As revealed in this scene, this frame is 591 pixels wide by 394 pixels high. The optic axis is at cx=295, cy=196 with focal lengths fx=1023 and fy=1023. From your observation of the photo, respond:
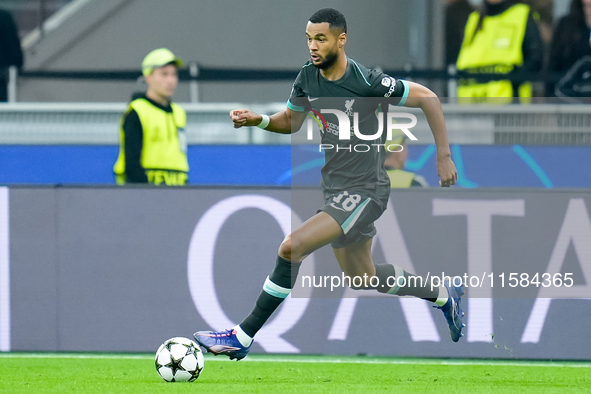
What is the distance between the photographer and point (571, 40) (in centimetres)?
853

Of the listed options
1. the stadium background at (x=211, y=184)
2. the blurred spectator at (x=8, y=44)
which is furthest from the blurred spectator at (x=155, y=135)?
the blurred spectator at (x=8, y=44)

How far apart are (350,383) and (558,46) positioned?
4310 mm

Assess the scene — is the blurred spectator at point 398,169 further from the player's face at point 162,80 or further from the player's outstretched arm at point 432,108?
the player's outstretched arm at point 432,108

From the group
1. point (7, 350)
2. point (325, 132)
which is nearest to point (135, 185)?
point (7, 350)

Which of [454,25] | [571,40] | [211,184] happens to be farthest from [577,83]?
[211,184]

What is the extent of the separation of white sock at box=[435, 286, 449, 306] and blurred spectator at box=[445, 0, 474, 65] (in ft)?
14.0

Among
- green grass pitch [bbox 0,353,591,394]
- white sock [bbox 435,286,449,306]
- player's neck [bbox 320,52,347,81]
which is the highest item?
player's neck [bbox 320,52,347,81]

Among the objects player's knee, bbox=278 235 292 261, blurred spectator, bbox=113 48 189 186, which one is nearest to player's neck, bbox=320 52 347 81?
player's knee, bbox=278 235 292 261

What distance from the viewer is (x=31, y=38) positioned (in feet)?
35.1

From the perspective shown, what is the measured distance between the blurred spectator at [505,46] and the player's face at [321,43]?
323 centimetres

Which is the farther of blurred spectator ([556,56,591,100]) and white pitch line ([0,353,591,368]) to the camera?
blurred spectator ([556,56,591,100])

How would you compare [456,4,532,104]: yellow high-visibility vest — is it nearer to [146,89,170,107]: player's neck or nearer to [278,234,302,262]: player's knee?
[146,89,170,107]: player's neck

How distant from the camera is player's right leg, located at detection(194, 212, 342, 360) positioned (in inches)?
215

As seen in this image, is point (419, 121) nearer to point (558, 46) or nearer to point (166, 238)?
point (558, 46)
